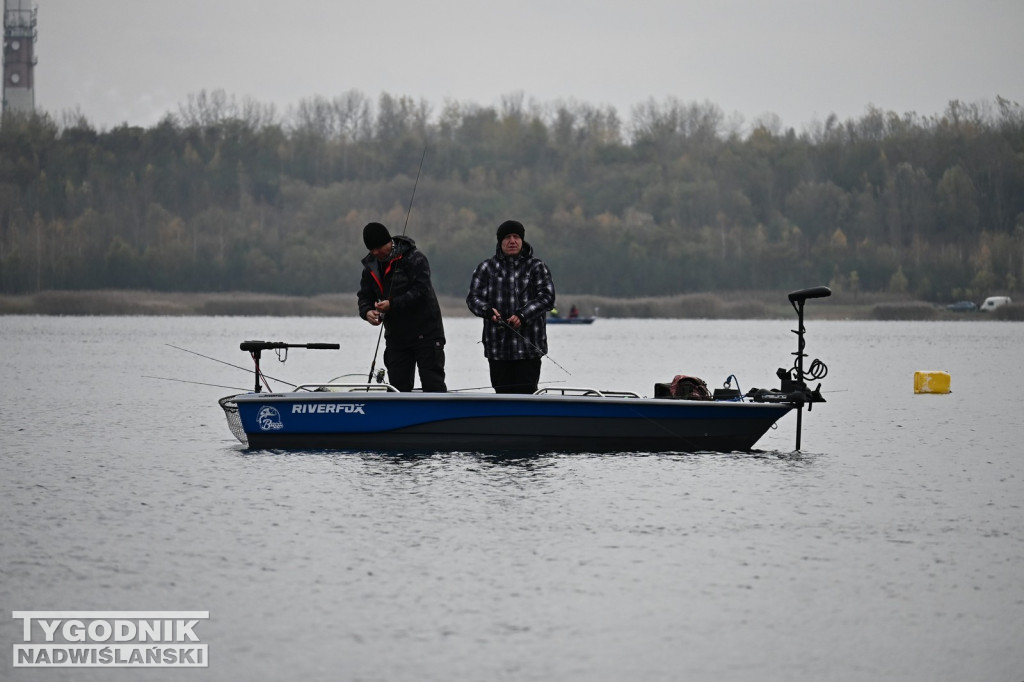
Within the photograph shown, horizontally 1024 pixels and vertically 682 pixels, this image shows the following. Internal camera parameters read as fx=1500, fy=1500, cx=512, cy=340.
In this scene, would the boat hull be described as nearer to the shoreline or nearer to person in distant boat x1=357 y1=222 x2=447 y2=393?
person in distant boat x1=357 y1=222 x2=447 y2=393

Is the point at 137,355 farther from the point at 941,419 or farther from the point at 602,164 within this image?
the point at 602,164

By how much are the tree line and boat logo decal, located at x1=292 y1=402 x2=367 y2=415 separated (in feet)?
349

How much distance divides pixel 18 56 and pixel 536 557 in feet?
426

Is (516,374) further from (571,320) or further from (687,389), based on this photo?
(571,320)

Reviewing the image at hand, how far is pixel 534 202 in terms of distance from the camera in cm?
13675

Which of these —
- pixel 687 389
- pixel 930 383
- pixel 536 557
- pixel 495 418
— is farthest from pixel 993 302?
pixel 536 557

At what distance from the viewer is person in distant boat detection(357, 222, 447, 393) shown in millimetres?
12531

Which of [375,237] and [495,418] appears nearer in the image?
[375,237]

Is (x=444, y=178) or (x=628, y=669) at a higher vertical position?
(x=444, y=178)

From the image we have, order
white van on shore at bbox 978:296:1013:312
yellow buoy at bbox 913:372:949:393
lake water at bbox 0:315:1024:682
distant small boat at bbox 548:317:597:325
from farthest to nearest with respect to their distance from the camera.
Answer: white van on shore at bbox 978:296:1013:312 < distant small boat at bbox 548:317:597:325 < yellow buoy at bbox 913:372:949:393 < lake water at bbox 0:315:1024:682

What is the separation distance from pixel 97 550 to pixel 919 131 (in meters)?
126

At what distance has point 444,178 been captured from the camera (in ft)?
452

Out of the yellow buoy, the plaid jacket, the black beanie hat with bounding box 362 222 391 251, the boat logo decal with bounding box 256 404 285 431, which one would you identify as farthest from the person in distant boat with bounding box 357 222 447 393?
the yellow buoy

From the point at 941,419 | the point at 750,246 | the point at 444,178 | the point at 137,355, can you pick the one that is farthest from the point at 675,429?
the point at 444,178
